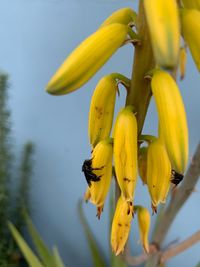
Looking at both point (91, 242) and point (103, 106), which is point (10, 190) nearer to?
point (91, 242)

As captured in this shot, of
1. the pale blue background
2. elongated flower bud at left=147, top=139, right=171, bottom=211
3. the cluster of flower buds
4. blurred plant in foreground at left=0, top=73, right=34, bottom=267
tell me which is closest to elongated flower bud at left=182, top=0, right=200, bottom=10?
the cluster of flower buds

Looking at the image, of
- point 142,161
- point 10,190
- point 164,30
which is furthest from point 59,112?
point 164,30

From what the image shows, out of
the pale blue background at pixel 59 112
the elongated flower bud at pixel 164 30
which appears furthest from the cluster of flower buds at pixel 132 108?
the pale blue background at pixel 59 112

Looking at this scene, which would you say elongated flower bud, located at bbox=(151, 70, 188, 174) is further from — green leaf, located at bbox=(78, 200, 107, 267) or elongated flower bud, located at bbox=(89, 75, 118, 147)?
green leaf, located at bbox=(78, 200, 107, 267)

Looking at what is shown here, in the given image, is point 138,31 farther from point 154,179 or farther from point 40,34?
Answer: point 40,34

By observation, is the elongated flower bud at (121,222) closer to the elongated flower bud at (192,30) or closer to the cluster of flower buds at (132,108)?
the cluster of flower buds at (132,108)
